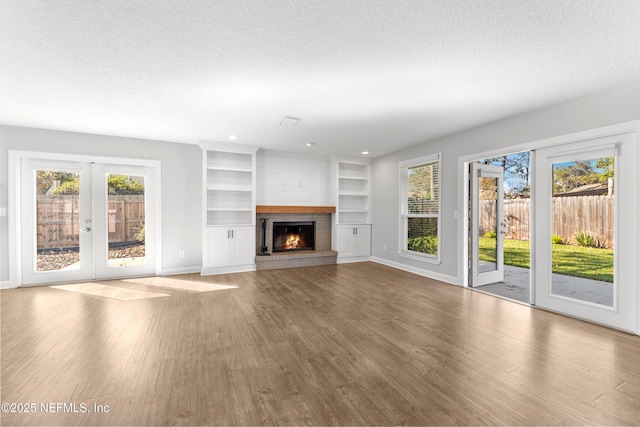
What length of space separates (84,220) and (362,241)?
18.1 feet

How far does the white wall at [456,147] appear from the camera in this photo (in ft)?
9.34

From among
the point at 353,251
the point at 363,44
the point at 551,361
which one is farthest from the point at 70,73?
the point at 353,251

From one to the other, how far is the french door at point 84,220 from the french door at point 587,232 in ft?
20.3

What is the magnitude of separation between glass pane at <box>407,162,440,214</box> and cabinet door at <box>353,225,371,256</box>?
1.31 meters

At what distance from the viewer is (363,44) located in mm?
2105

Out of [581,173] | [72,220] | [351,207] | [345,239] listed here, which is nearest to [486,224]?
[581,173]

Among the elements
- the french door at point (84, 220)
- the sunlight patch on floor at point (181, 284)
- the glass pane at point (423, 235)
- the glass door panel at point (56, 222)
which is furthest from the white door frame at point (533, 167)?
the glass door panel at point (56, 222)

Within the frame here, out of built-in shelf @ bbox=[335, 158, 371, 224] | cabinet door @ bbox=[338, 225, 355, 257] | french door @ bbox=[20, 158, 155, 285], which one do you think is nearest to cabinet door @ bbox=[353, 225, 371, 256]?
cabinet door @ bbox=[338, 225, 355, 257]

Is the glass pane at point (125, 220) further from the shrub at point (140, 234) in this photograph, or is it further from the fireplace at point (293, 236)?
the fireplace at point (293, 236)

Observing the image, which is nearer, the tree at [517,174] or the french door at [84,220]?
the french door at [84,220]

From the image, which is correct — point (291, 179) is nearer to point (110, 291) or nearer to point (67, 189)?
point (110, 291)

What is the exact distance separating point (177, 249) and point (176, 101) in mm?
3040

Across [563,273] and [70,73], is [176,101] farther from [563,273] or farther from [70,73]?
[563,273]

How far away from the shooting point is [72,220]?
456cm
